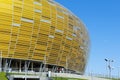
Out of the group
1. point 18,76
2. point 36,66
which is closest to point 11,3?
point 36,66

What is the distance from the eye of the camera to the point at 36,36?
90.6 m

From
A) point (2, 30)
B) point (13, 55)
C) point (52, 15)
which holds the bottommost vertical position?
point (13, 55)

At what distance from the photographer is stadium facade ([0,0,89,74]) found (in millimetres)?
85688

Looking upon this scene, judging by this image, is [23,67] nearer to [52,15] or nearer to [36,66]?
[36,66]

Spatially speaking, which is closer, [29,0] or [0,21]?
[0,21]

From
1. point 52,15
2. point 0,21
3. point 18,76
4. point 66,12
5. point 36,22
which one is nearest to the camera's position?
point 18,76

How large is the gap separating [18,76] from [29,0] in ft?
104

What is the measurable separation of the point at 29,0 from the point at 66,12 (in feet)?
59.8

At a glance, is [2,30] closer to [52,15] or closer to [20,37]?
[20,37]

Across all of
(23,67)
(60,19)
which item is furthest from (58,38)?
(23,67)

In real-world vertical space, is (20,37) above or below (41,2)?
below

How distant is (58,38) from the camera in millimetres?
97875

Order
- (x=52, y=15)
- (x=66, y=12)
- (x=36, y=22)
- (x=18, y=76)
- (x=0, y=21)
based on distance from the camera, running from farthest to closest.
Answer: (x=66, y=12) < (x=52, y=15) < (x=36, y=22) < (x=0, y=21) < (x=18, y=76)

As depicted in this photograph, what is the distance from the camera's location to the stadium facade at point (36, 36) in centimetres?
8569
